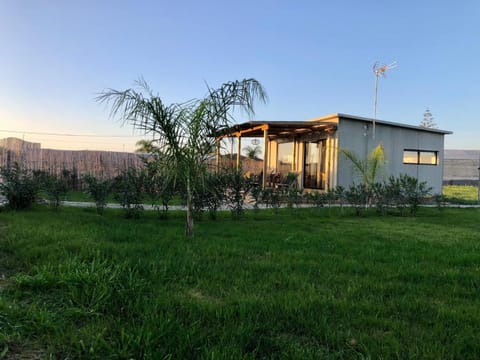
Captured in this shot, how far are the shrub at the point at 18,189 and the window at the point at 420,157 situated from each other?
1265 cm

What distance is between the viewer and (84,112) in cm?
1426

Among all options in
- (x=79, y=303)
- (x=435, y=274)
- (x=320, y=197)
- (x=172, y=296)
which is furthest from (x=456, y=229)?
(x=79, y=303)

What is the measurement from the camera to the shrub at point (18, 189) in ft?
24.4

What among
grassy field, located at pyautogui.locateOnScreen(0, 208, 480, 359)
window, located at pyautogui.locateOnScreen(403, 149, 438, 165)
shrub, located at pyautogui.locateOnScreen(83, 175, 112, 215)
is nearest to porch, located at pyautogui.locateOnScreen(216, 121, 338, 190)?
window, located at pyautogui.locateOnScreen(403, 149, 438, 165)

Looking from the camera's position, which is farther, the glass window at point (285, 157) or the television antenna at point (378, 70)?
the glass window at point (285, 157)

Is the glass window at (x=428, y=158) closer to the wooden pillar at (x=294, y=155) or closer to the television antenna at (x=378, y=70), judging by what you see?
the television antenna at (x=378, y=70)

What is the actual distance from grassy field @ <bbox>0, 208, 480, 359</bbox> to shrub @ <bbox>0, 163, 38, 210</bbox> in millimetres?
2785

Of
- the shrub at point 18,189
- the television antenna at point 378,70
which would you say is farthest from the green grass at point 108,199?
the television antenna at point 378,70

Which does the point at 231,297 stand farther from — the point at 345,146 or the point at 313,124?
the point at 345,146

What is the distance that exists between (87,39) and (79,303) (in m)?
10.2

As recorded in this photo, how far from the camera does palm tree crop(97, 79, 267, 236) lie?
5199 millimetres

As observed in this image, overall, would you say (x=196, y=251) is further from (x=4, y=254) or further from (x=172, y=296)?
(x=4, y=254)

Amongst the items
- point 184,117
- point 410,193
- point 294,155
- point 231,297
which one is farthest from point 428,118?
point 231,297

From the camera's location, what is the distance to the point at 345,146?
12.6 m
